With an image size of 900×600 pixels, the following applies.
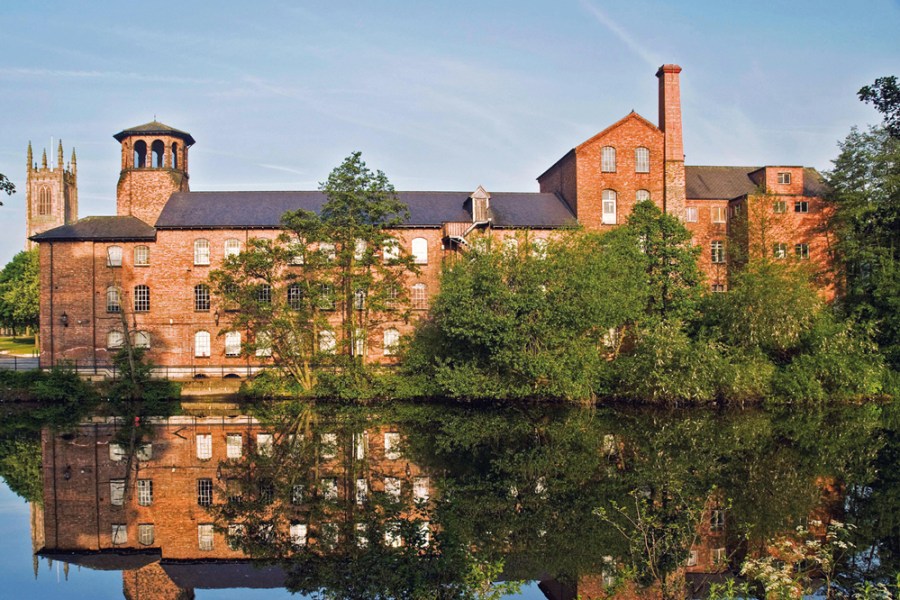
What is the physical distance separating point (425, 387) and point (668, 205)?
15.4 meters

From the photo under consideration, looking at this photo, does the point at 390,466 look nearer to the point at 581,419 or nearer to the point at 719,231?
the point at 581,419

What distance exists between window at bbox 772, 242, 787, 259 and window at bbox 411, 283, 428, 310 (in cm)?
1578

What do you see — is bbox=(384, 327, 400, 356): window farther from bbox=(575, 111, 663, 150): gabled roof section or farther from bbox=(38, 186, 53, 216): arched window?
bbox=(38, 186, 53, 216): arched window

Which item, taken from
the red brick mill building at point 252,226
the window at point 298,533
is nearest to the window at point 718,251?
the red brick mill building at point 252,226

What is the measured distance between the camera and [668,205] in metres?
36.4

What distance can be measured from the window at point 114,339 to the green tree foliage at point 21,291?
2556cm

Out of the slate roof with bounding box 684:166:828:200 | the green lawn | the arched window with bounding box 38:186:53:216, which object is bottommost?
the green lawn

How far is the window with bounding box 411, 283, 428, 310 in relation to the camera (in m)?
35.5

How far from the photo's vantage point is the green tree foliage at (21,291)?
56.0 metres

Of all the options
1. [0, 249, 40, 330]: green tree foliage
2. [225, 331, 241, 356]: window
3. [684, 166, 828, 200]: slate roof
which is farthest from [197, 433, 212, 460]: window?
[0, 249, 40, 330]: green tree foliage

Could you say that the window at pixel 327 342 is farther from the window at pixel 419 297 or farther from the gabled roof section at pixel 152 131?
the gabled roof section at pixel 152 131

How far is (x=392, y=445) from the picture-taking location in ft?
63.4

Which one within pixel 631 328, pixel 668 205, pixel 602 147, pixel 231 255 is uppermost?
pixel 602 147

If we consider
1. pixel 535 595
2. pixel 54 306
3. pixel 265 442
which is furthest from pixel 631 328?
pixel 54 306
